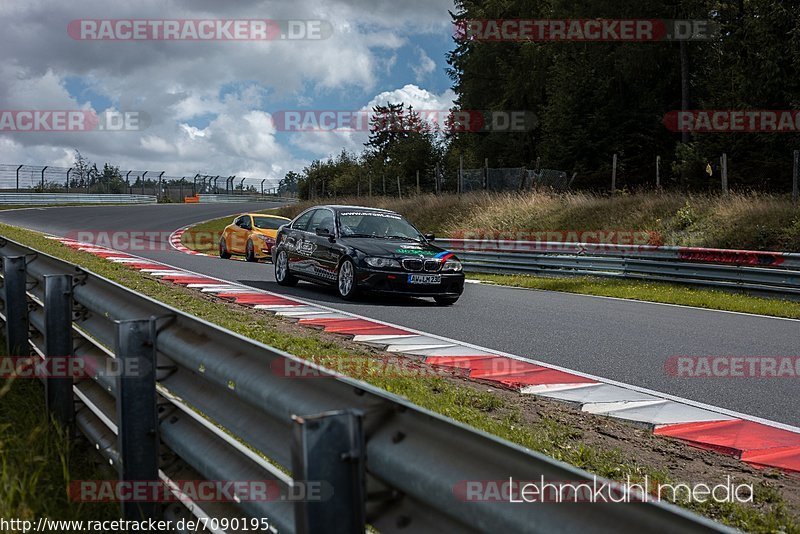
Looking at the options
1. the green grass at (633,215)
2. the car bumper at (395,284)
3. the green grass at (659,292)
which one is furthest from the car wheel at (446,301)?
the green grass at (633,215)

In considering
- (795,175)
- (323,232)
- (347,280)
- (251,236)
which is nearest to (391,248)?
(347,280)

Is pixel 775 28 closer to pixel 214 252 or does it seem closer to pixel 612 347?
pixel 214 252

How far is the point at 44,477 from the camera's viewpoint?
3.75 m

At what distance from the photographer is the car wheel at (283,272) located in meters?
14.3

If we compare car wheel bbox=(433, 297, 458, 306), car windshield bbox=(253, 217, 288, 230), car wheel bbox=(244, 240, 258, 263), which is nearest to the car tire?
car wheel bbox=(433, 297, 458, 306)

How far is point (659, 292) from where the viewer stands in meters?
14.8

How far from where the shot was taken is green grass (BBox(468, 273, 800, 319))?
41.4 feet

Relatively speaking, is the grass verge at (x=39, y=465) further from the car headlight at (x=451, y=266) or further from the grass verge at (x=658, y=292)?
the grass verge at (x=658, y=292)

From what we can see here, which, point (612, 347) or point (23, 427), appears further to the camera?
point (612, 347)

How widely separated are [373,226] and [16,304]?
780cm

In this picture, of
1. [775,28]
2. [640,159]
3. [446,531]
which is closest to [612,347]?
[446,531]

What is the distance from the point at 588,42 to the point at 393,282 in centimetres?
3378

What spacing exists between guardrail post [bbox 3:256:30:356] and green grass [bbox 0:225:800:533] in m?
2.34

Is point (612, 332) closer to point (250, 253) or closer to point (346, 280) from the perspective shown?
point (346, 280)
